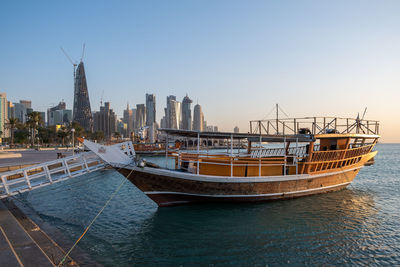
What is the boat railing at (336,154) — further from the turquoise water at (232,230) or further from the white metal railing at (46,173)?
the white metal railing at (46,173)

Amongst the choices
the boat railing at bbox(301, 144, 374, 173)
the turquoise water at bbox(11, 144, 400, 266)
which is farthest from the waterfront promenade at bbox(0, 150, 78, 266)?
the boat railing at bbox(301, 144, 374, 173)

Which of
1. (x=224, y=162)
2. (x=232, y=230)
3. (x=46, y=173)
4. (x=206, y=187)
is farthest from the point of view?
(x=224, y=162)

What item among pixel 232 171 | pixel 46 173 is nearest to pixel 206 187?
pixel 232 171

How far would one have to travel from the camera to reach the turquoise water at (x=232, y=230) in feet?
31.0

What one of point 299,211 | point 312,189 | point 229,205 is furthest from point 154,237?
point 312,189

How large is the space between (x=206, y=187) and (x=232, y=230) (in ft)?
9.75

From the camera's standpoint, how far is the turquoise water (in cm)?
946

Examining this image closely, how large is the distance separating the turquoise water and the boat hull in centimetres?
48

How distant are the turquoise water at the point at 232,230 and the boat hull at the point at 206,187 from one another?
19.0 inches

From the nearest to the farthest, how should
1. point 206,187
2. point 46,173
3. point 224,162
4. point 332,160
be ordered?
point 46,173 → point 206,187 → point 224,162 → point 332,160

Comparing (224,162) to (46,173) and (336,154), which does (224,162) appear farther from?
(46,173)

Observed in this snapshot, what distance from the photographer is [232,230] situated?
1184 cm

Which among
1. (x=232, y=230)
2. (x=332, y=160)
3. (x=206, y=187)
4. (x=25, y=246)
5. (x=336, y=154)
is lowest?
(x=232, y=230)

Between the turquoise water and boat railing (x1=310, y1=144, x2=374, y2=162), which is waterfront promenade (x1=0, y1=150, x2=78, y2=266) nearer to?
the turquoise water
